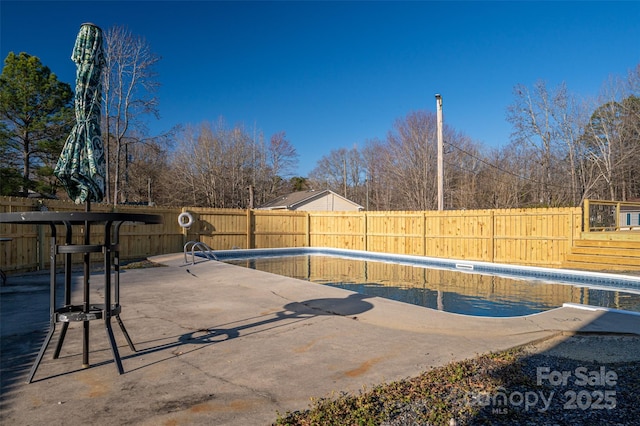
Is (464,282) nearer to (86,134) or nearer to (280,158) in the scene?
(86,134)

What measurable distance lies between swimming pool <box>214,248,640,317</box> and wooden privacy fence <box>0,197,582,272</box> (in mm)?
1352

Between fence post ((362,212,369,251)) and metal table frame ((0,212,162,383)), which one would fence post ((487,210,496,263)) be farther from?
metal table frame ((0,212,162,383))

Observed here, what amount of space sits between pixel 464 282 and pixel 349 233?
24.9 ft

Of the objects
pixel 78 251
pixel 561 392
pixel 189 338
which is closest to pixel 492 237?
pixel 561 392

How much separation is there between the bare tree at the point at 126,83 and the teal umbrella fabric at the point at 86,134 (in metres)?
19.4

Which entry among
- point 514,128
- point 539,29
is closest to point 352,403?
point 539,29

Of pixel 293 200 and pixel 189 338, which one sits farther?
pixel 293 200

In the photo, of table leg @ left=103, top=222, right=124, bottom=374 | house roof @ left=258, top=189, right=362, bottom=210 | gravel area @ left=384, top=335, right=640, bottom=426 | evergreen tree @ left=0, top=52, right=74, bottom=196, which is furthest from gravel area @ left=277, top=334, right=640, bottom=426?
house roof @ left=258, top=189, right=362, bottom=210

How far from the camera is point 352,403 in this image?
2750 mm

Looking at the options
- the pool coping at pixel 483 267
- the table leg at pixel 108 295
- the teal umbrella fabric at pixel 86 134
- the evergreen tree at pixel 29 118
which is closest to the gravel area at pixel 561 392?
the table leg at pixel 108 295

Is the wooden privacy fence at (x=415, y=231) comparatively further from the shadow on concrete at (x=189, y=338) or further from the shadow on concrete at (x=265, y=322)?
the shadow on concrete at (x=189, y=338)

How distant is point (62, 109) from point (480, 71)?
22696mm

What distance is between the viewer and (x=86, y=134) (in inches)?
144

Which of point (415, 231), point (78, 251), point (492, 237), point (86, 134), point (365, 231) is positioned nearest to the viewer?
point (78, 251)
